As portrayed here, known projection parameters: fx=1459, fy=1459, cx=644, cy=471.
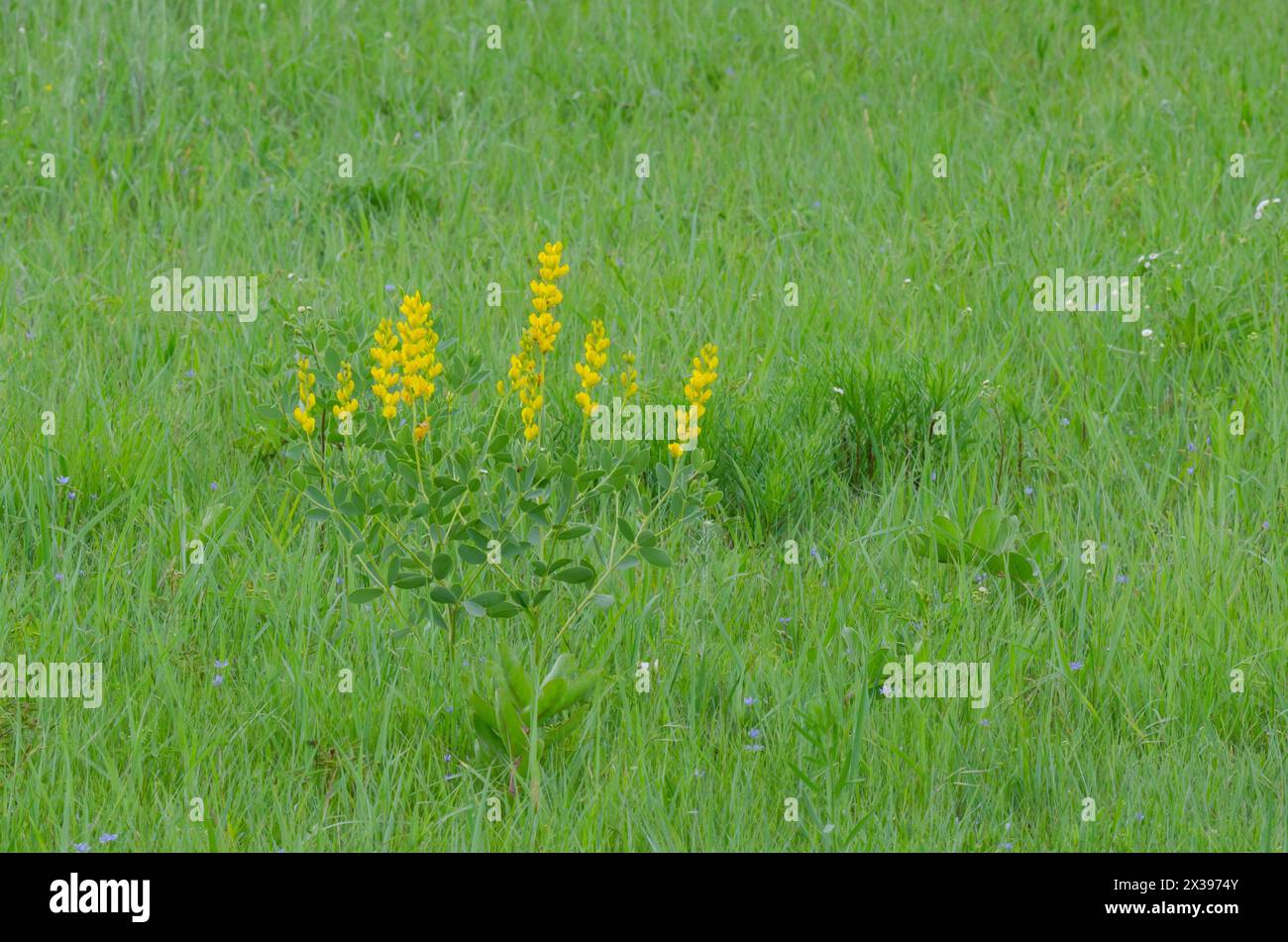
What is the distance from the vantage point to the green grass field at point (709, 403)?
11.2 feet

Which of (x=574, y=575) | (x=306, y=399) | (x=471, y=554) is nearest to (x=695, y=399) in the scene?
(x=574, y=575)

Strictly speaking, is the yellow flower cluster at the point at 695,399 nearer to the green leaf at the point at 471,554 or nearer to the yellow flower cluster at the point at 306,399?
the green leaf at the point at 471,554

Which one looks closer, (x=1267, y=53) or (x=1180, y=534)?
(x=1180, y=534)

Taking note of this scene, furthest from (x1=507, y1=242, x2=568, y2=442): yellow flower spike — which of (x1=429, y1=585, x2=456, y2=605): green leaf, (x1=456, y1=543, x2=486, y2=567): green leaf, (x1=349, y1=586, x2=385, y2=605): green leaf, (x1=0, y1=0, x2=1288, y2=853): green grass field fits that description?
(x1=349, y1=586, x2=385, y2=605): green leaf

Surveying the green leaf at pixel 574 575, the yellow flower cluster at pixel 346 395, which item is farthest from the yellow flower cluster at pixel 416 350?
the green leaf at pixel 574 575

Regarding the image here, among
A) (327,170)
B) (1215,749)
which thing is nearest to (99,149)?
(327,170)

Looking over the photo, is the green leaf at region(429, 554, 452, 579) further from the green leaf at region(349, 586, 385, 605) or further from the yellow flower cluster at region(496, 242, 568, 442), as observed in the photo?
the yellow flower cluster at region(496, 242, 568, 442)

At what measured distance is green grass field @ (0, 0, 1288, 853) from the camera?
11.2ft

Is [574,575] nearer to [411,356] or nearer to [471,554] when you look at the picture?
[471,554]

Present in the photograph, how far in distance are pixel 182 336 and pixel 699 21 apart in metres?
3.45

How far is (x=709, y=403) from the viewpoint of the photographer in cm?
461

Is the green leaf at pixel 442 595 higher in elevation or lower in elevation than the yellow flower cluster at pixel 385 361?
lower
